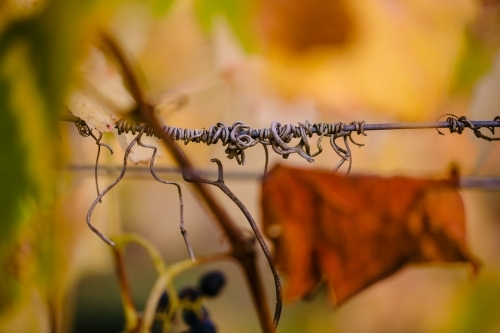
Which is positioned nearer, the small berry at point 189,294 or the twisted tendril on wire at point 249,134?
the twisted tendril on wire at point 249,134

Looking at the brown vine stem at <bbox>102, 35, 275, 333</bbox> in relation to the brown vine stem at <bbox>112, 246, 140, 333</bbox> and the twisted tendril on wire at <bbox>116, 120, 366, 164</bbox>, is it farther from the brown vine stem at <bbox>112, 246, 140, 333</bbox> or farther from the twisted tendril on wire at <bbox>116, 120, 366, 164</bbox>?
the brown vine stem at <bbox>112, 246, 140, 333</bbox>

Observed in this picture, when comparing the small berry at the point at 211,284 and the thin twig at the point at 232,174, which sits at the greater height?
the thin twig at the point at 232,174

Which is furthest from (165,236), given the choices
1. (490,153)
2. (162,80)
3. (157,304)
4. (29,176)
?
(490,153)

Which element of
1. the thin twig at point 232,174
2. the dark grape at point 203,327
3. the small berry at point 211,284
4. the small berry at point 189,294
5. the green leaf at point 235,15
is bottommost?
the dark grape at point 203,327

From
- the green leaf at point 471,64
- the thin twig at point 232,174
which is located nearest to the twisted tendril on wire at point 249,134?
the thin twig at point 232,174

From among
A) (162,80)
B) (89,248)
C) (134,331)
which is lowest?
(134,331)

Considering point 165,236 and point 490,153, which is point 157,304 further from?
point 490,153

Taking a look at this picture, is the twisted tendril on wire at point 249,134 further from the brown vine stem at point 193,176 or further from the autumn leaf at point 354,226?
the autumn leaf at point 354,226

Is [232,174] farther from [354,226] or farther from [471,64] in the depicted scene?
[471,64]
